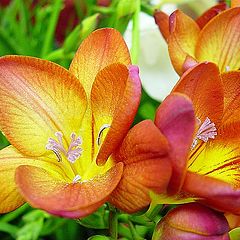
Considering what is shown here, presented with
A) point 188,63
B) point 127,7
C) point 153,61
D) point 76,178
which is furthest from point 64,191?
point 153,61

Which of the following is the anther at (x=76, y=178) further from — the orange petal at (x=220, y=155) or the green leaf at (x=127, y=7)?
the green leaf at (x=127, y=7)

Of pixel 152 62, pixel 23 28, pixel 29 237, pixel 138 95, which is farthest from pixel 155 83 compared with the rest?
pixel 138 95

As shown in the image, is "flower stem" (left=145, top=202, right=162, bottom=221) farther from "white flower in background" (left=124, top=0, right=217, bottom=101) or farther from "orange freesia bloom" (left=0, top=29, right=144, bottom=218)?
"white flower in background" (left=124, top=0, right=217, bottom=101)

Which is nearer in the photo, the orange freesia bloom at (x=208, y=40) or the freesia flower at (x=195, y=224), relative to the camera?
the freesia flower at (x=195, y=224)

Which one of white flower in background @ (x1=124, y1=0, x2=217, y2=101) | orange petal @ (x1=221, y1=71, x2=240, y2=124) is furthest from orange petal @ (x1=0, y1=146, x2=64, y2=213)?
white flower in background @ (x1=124, y1=0, x2=217, y2=101)

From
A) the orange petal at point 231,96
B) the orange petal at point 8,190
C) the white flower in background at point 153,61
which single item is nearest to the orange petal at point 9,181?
the orange petal at point 8,190

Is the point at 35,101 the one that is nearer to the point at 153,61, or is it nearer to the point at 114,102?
the point at 114,102
